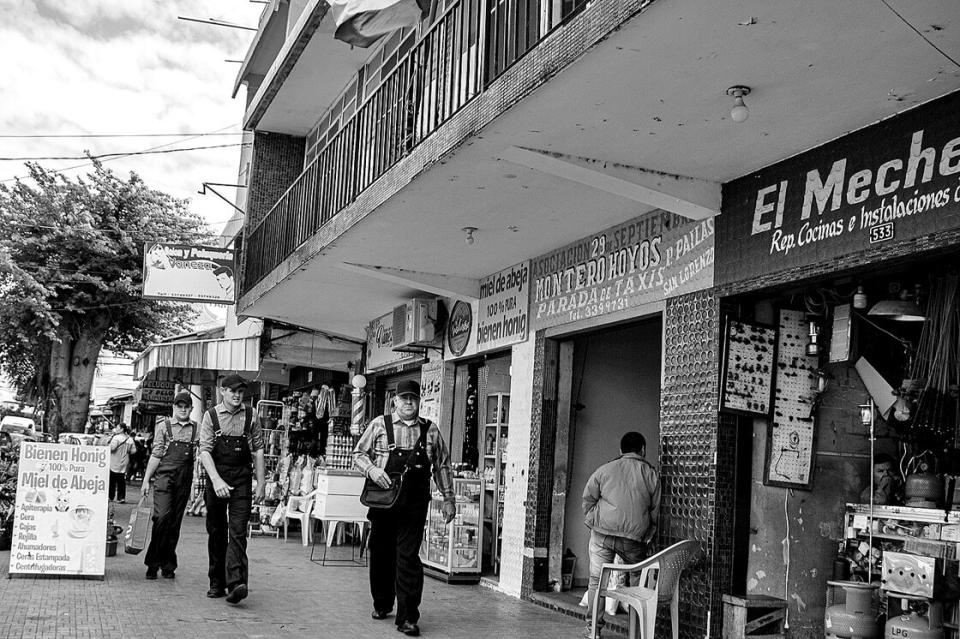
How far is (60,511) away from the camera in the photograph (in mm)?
8578

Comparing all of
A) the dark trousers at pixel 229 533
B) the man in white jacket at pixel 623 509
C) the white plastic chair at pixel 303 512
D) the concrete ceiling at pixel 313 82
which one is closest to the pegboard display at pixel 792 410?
the man in white jacket at pixel 623 509

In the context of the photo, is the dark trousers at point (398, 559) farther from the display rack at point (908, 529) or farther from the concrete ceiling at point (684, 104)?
the display rack at point (908, 529)

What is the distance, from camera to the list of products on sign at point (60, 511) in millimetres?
8391

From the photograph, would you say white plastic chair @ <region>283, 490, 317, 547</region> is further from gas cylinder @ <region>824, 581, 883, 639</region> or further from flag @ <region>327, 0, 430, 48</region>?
gas cylinder @ <region>824, 581, 883, 639</region>

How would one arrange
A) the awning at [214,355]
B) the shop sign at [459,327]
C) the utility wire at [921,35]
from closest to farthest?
the utility wire at [921,35] < the shop sign at [459,327] < the awning at [214,355]

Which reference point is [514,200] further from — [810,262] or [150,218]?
[150,218]

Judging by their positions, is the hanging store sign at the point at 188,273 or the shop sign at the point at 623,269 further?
the hanging store sign at the point at 188,273

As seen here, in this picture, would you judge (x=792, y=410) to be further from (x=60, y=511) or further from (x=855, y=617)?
(x=60, y=511)

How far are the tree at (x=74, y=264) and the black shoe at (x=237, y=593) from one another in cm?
1756

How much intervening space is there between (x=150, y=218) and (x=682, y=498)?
2200 centimetres

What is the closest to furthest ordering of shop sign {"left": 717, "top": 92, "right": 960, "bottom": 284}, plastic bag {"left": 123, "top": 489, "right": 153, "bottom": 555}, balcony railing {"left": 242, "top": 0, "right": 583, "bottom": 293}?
shop sign {"left": 717, "top": 92, "right": 960, "bottom": 284} < balcony railing {"left": 242, "top": 0, "right": 583, "bottom": 293} < plastic bag {"left": 123, "top": 489, "right": 153, "bottom": 555}

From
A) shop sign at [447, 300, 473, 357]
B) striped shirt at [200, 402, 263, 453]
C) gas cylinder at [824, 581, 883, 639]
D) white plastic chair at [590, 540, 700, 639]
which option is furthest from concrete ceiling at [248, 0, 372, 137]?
gas cylinder at [824, 581, 883, 639]

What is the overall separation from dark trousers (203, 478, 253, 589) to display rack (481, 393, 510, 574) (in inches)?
133

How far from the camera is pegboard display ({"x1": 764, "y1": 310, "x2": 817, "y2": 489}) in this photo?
6.89 meters
